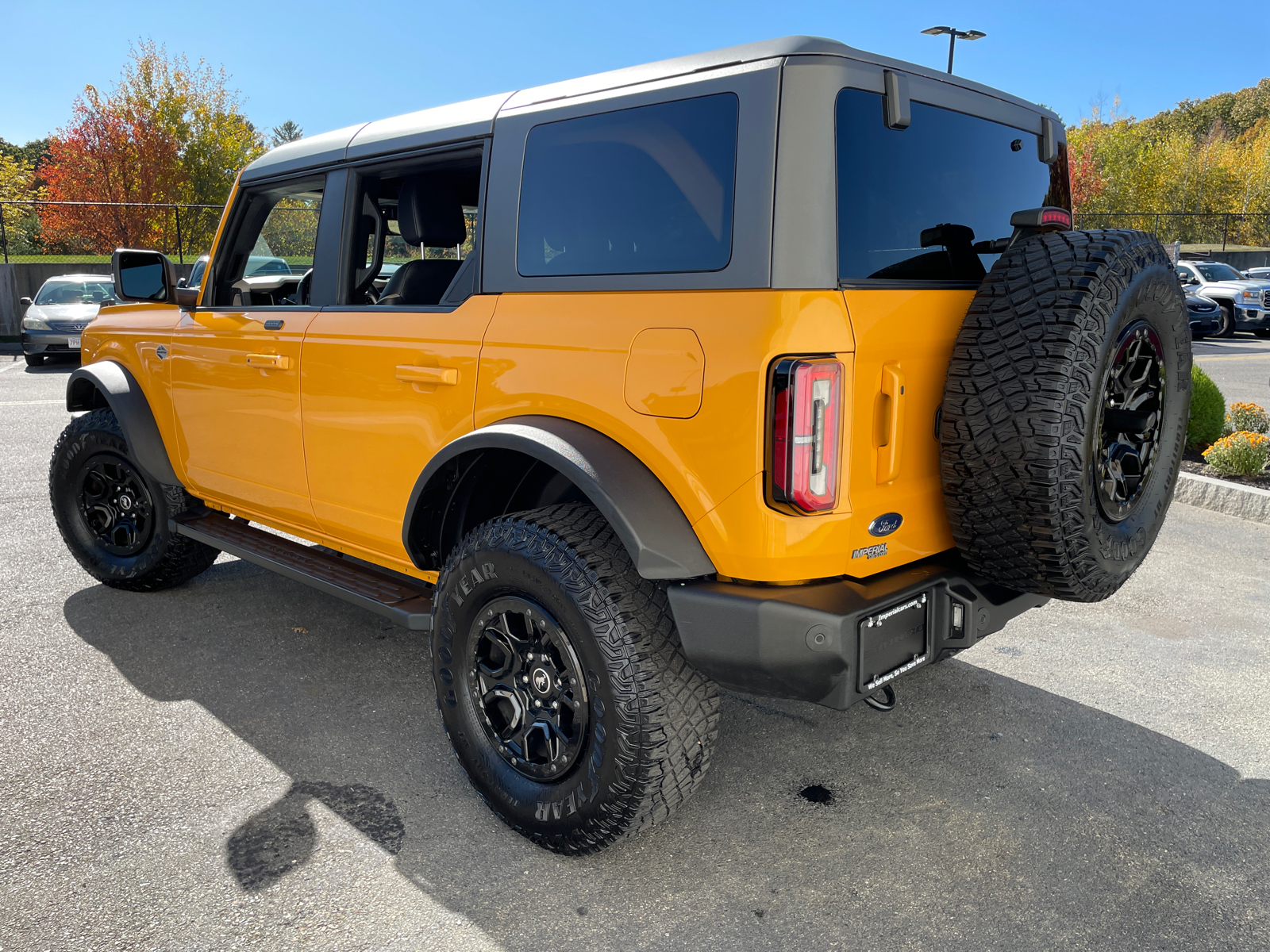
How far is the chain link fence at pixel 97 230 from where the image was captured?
71.3 ft

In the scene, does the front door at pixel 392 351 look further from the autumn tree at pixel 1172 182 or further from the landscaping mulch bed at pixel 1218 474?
the autumn tree at pixel 1172 182

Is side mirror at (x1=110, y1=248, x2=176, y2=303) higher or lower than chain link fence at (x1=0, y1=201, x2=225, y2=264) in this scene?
lower

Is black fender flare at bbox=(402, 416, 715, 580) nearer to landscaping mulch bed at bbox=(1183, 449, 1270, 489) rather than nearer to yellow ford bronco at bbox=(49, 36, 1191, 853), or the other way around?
yellow ford bronco at bbox=(49, 36, 1191, 853)

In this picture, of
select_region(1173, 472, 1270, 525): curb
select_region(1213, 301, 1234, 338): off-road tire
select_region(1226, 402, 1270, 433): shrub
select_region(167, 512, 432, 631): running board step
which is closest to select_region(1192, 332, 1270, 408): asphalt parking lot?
select_region(1213, 301, 1234, 338): off-road tire

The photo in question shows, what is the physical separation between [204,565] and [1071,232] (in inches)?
164

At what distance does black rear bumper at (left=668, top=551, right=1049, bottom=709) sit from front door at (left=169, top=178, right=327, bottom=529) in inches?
75.5

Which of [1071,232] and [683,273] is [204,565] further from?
[1071,232]

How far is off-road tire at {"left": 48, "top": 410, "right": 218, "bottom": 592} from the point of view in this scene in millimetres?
4520

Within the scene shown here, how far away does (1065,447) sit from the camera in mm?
2285

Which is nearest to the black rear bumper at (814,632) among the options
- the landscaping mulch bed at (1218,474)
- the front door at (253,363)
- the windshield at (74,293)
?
the front door at (253,363)

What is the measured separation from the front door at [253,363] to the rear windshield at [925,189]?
6.81 ft

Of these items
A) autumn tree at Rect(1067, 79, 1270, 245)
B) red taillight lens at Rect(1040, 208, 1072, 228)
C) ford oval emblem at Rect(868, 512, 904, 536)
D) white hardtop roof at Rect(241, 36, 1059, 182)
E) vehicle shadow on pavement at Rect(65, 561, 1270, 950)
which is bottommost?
vehicle shadow on pavement at Rect(65, 561, 1270, 950)

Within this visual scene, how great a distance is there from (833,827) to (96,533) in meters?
3.95

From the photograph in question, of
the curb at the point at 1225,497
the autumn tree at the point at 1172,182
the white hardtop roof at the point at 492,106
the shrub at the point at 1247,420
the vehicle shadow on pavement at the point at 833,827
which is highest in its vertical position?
the autumn tree at the point at 1172,182
